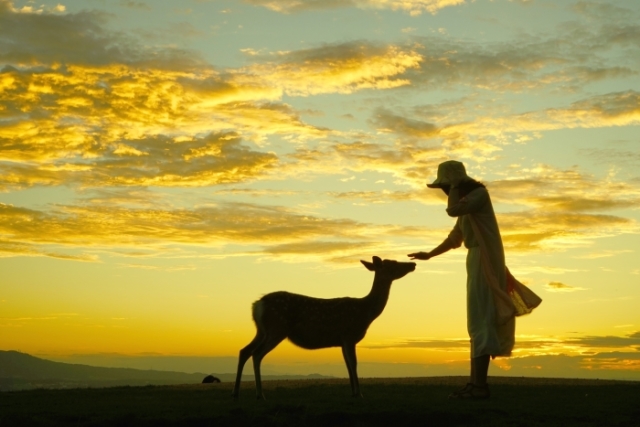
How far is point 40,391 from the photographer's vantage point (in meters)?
14.2

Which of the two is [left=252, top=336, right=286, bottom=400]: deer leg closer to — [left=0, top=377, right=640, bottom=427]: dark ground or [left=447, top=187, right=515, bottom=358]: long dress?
[left=0, top=377, right=640, bottom=427]: dark ground

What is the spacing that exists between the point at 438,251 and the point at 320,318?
2.21 meters

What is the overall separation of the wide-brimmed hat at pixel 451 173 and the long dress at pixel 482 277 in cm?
17

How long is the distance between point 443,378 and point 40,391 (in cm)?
796

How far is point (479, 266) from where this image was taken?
11391mm

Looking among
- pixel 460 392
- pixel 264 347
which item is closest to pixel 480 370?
pixel 460 392

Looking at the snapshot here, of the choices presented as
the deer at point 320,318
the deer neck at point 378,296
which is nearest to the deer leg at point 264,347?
the deer at point 320,318

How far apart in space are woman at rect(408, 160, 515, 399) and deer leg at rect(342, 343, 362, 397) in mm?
1675

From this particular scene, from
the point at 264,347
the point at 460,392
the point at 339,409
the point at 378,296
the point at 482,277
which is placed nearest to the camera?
the point at 339,409

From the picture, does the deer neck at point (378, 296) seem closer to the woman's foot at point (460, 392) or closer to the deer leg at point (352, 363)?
the deer leg at point (352, 363)

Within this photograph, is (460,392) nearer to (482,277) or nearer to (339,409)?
(482,277)

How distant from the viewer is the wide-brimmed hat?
1151cm

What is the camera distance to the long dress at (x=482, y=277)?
11094 millimetres

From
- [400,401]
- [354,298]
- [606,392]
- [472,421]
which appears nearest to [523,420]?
[472,421]
